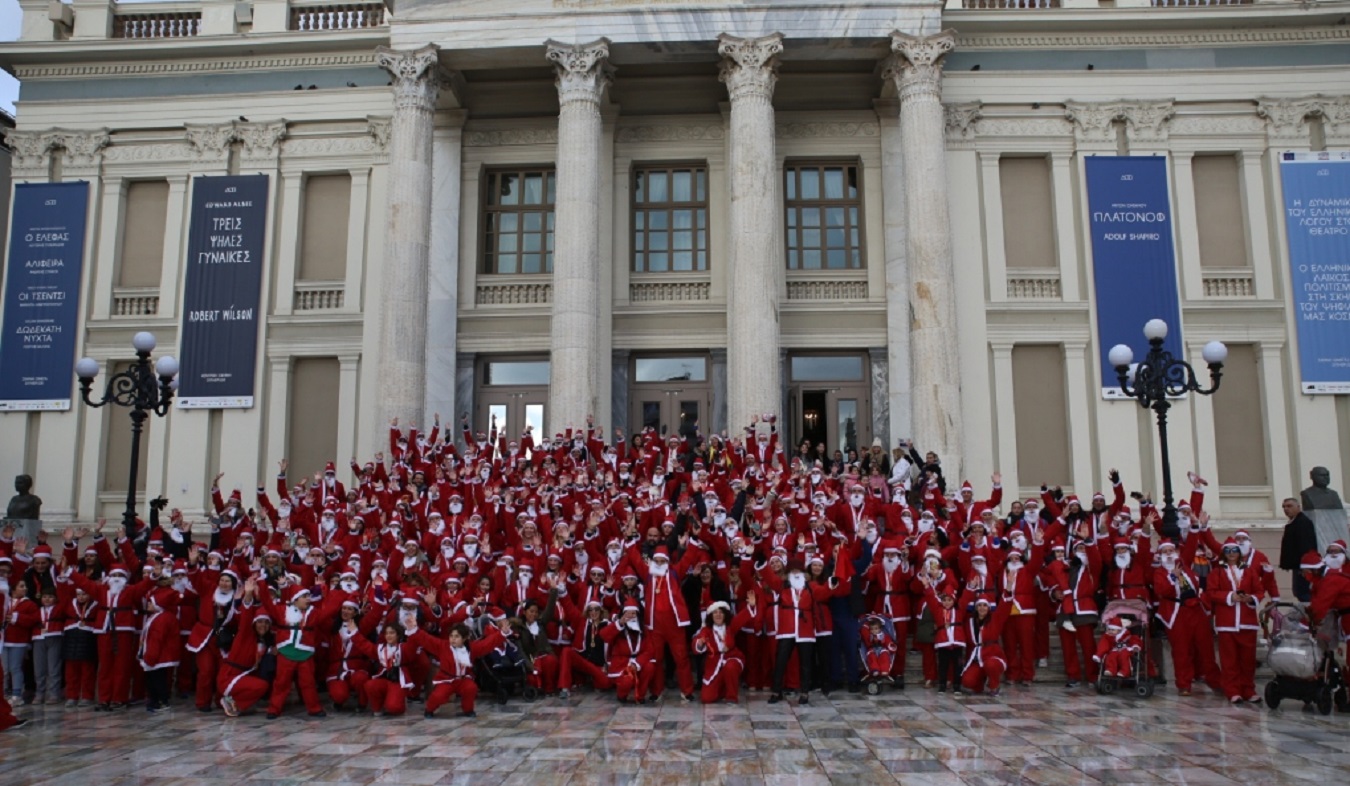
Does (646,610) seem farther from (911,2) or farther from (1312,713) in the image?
(911,2)

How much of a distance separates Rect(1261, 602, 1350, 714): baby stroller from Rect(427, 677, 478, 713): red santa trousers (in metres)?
8.53

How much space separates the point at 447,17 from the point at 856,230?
1100 centimetres

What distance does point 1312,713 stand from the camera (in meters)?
10.7

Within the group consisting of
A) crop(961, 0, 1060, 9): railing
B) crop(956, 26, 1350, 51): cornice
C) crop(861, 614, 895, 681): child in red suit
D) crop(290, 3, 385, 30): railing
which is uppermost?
crop(290, 3, 385, 30): railing

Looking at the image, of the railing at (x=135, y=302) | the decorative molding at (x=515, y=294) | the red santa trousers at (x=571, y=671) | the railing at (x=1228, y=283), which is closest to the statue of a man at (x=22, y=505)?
the railing at (x=135, y=302)

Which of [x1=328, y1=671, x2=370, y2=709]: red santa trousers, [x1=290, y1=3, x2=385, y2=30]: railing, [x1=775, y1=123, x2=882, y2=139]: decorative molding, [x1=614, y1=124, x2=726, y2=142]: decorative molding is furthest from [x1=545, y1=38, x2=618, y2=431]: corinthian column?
[x1=328, y1=671, x2=370, y2=709]: red santa trousers

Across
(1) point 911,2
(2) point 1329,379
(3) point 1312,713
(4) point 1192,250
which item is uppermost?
(1) point 911,2

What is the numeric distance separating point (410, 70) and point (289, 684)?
15.9 meters

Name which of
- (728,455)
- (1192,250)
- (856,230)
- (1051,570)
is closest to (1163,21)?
(1192,250)

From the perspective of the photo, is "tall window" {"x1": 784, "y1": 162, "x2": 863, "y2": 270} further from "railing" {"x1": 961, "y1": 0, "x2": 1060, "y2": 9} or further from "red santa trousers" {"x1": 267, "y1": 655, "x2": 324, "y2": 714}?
"red santa trousers" {"x1": 267, "y1": 655, "x2": 324, "y2": 714}

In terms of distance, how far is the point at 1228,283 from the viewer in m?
24.5

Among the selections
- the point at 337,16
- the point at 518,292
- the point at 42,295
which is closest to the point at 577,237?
the point at 518,292

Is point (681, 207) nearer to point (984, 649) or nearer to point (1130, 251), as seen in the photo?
point (1130, 251)

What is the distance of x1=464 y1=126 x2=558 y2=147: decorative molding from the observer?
2620 centimetres
